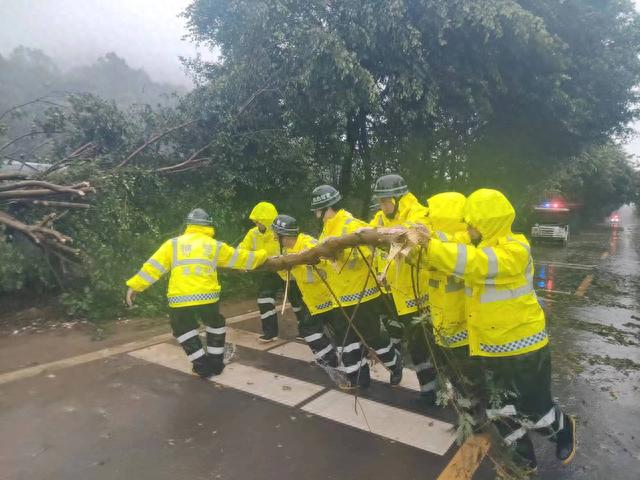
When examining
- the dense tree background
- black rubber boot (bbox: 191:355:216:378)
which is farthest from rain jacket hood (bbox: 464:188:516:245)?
the dense tree background

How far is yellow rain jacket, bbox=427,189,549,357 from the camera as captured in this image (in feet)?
9.49

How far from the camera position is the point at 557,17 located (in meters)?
11.3

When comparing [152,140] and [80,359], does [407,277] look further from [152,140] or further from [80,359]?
[152,140]

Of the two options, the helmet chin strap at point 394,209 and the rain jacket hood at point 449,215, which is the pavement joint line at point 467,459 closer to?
the rain jacket hood at point 449,215

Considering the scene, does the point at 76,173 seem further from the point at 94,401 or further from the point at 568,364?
the point at 568,364

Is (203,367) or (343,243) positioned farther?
(203,367)

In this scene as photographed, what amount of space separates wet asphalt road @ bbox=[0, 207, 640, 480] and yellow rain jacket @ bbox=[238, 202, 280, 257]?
4.72 feet

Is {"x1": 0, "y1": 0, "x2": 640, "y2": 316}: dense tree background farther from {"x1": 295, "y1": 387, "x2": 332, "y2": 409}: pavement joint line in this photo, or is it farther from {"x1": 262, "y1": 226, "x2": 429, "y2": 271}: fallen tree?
{"x1": 262, "y1": 226, "x2": 429, "y2": 271}: fallen tree

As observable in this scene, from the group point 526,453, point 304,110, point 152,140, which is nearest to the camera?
point 526,453

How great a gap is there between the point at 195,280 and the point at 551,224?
1948 centimetres

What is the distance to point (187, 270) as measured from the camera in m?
4.48

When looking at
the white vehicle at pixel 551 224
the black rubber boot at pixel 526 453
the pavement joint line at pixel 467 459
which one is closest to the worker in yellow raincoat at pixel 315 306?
the pavement joint line at pixel 467 459

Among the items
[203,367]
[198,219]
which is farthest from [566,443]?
[198,219]

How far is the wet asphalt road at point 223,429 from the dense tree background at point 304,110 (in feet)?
7.67
